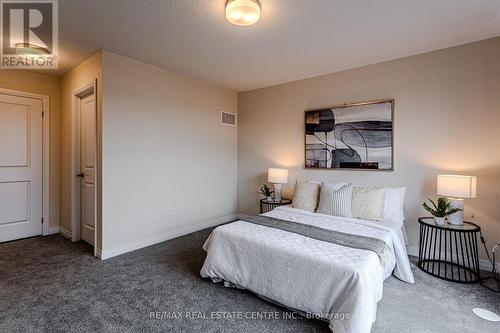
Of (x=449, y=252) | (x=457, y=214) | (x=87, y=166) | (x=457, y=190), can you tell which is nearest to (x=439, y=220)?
(x=457, y=214)

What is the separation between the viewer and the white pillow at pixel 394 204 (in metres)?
2.91

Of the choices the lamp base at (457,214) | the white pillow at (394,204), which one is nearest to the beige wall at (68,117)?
the white pillow at (394,204)

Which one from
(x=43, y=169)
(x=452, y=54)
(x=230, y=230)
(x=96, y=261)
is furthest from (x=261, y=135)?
(x=43, y=169)

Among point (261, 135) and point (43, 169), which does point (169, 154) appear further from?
point (43, 169)

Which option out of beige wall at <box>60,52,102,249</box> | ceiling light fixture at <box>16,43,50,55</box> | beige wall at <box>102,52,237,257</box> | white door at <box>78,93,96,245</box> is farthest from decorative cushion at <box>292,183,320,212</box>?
ceiling light fixture at <box>16,43,50,55</box>

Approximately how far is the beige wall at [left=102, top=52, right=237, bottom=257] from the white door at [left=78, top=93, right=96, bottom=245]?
469mm

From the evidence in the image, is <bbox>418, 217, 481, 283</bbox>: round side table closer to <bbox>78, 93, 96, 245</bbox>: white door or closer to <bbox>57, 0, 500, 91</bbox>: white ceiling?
<bbox>57, 0, 500, 91</bbox>: white ceiling

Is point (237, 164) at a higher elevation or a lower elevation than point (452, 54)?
lower

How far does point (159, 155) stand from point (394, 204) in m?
3.10

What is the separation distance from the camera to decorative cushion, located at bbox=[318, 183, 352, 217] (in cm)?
304

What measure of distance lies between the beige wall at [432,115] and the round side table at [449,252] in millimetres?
186

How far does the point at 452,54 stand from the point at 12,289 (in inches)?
201

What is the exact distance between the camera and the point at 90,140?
3.38 m

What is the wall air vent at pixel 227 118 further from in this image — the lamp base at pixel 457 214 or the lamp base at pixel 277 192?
the lamp base at pixel 457 214
